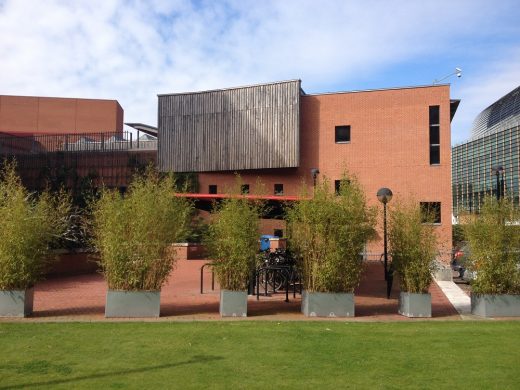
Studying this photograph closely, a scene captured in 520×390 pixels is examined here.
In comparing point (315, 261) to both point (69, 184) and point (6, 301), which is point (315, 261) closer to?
point (6, 301)

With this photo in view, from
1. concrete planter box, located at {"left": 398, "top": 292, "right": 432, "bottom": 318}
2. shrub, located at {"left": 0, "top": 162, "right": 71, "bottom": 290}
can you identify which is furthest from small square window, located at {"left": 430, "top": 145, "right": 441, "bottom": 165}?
shrub, located at {"left": 0, "top": 162, "right": 71, "bottom": 290}

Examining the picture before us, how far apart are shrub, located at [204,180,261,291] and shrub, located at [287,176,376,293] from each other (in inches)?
36.6

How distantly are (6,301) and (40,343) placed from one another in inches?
108

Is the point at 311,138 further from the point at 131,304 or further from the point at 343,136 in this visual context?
the point at 131,304

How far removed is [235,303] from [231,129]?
19930mm

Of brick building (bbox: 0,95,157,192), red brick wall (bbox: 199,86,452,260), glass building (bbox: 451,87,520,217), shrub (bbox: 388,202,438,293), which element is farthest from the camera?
glass building (bbox: 451,87,520,217)

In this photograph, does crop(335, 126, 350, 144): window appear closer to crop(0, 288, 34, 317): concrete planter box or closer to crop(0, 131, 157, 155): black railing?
crop(0, 131, 157, 155): black railing

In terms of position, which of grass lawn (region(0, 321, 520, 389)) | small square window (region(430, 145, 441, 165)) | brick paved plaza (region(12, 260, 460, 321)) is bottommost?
brick paved plaza (region(12, 260, 460, 321))

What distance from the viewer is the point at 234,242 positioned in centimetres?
971

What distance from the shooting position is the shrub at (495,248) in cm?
1007

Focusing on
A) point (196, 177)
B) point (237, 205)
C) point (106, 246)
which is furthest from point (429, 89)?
point (106, 246)

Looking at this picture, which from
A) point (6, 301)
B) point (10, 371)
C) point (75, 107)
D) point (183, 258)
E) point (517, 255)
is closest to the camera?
point (10, 371)

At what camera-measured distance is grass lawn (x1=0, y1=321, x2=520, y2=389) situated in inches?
219

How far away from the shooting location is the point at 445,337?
26.2 feet
